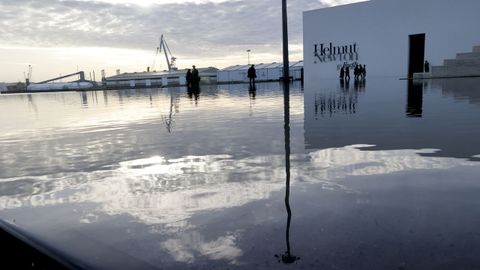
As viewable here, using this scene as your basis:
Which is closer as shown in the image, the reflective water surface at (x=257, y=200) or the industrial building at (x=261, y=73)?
the reflective water surface at (x=257, y=200)

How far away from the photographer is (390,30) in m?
36.5

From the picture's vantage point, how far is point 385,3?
36.6 metres

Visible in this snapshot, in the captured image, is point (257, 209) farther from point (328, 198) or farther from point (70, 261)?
point (70, 261)

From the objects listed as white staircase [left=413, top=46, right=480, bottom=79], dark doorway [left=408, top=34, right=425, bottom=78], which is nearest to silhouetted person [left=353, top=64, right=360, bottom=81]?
dark doorway [left=408, top=34, right=425, bottom=78]

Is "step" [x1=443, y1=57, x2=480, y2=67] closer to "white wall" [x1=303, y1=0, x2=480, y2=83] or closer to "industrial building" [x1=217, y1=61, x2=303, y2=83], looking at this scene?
"white wall" [x1=303, y1=0, x2=480, y2=83]

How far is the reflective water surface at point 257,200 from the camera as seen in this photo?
1730 mm

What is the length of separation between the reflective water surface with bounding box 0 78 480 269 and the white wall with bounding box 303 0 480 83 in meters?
27.7

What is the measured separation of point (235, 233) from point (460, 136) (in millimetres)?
3839

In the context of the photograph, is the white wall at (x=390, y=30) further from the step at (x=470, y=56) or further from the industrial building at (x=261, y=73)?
the industrial building at (x=261, y=73)

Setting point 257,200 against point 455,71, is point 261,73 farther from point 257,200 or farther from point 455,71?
point 257,200

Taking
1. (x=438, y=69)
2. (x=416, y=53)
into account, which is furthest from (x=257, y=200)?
(x=416, y=53)

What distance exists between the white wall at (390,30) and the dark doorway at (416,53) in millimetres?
579

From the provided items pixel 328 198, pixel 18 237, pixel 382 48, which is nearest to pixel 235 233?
pixel 328 198

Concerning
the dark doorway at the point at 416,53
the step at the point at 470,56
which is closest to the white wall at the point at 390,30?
the dark doorway at the point at 416,53
